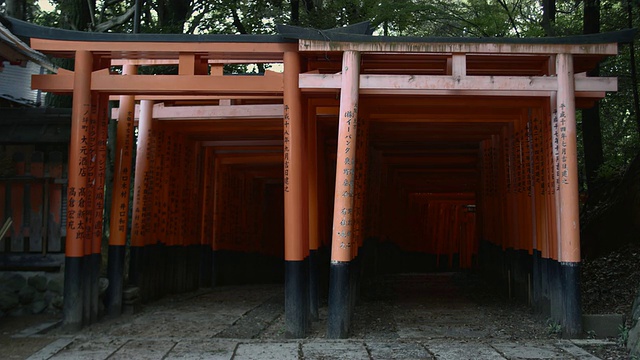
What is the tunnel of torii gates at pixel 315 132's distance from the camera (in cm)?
766

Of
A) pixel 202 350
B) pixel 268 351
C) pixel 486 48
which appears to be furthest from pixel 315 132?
pixel 202 350

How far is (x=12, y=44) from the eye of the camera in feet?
24.4

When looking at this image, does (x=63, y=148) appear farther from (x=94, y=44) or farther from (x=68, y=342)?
(x=68, y=342)

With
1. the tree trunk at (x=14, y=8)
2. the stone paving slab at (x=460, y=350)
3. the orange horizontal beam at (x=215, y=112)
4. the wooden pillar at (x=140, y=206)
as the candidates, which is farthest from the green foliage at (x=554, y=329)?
the tree trunk at (x=14, y=8)

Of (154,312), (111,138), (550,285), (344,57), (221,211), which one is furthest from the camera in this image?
(221,211)

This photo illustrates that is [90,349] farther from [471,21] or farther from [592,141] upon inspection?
[471,21]

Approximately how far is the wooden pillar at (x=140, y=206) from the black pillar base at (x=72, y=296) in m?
2.31

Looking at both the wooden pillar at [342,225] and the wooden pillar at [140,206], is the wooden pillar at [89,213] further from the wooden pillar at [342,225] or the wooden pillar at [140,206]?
the wooden pillar at [342,225]

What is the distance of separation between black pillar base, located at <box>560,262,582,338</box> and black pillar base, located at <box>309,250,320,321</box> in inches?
126

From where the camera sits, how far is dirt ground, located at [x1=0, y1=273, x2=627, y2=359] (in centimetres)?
754

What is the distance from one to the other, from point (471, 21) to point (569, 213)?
28.1 ft

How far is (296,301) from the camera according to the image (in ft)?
25.0

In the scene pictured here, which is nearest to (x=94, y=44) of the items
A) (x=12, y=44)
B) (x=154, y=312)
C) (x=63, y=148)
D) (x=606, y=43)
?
(x=12, y=44)

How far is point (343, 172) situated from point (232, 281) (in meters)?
Result: 8.99
